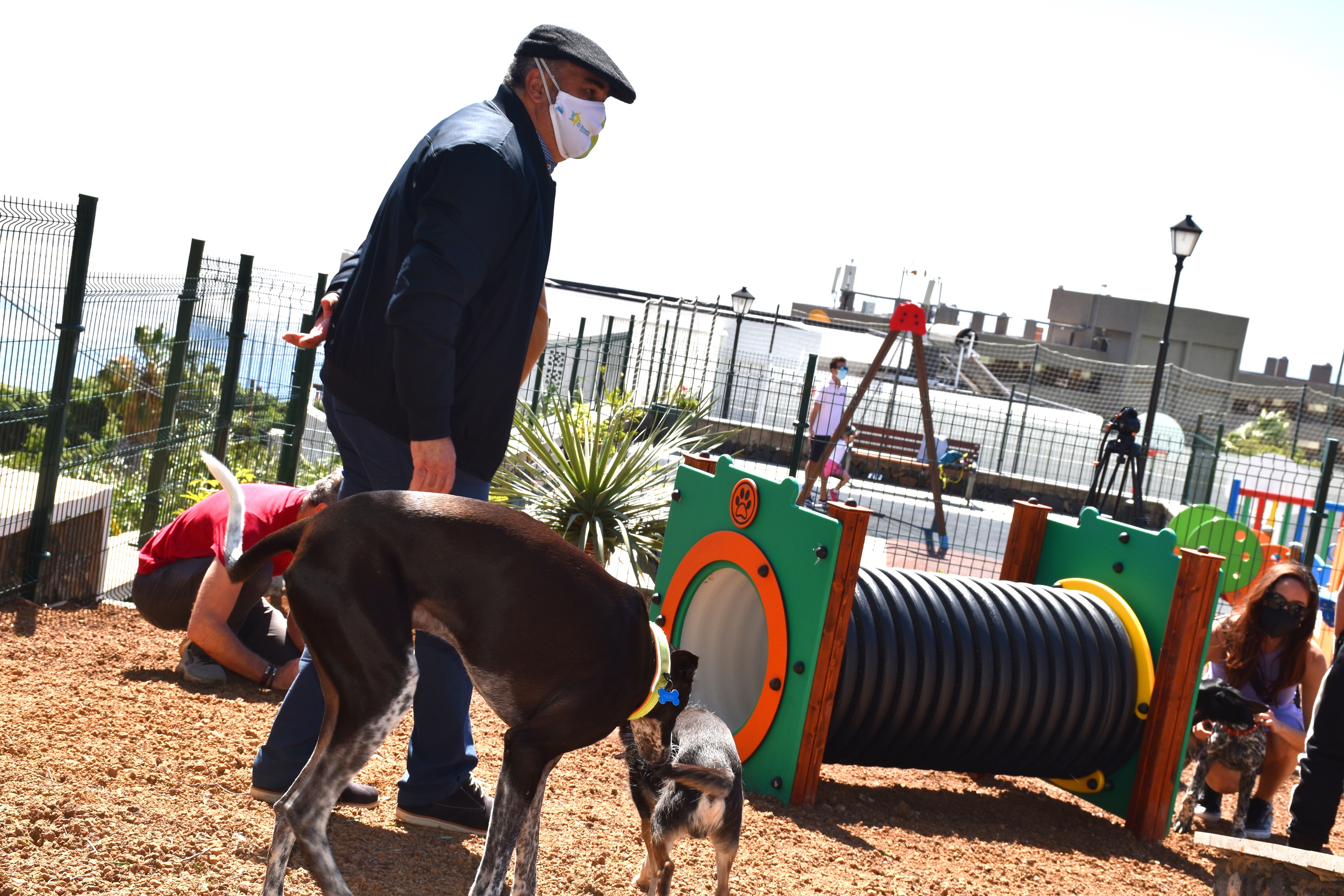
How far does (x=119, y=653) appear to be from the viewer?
16.7 feet

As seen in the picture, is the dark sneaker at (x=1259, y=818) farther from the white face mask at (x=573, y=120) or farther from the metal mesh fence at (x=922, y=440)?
the white face mask at (x=573, y=120)

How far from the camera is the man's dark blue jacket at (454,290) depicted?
2.71 metres

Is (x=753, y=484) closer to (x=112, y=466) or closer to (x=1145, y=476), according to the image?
(x=112, y=466)

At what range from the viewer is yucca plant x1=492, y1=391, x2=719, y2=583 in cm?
775

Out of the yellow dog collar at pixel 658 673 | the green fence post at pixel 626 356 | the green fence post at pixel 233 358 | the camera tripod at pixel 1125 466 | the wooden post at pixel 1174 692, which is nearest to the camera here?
the yellow dog collar at pixel 658 673

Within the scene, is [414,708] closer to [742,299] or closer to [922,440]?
[922,440]

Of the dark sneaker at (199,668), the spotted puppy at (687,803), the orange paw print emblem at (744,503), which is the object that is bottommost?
the dark sneaker at (199,668)

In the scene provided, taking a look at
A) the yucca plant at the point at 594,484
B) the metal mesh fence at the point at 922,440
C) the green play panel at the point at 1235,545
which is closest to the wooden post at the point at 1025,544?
the yucca plant at the point at 594,484

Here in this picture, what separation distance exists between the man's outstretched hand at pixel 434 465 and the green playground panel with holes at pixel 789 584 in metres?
1.81

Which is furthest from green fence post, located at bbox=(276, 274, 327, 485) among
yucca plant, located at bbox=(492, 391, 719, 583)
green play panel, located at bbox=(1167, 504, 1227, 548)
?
green play panel, located at bbox=(1167, 504, 1227, 548)

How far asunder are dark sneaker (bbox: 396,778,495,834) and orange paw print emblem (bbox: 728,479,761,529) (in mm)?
2098

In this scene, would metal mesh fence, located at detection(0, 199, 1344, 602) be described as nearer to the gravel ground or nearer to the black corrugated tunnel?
the gravel ground

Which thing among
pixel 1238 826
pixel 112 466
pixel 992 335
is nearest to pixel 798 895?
pixel 1238 826

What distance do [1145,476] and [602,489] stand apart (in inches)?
611
